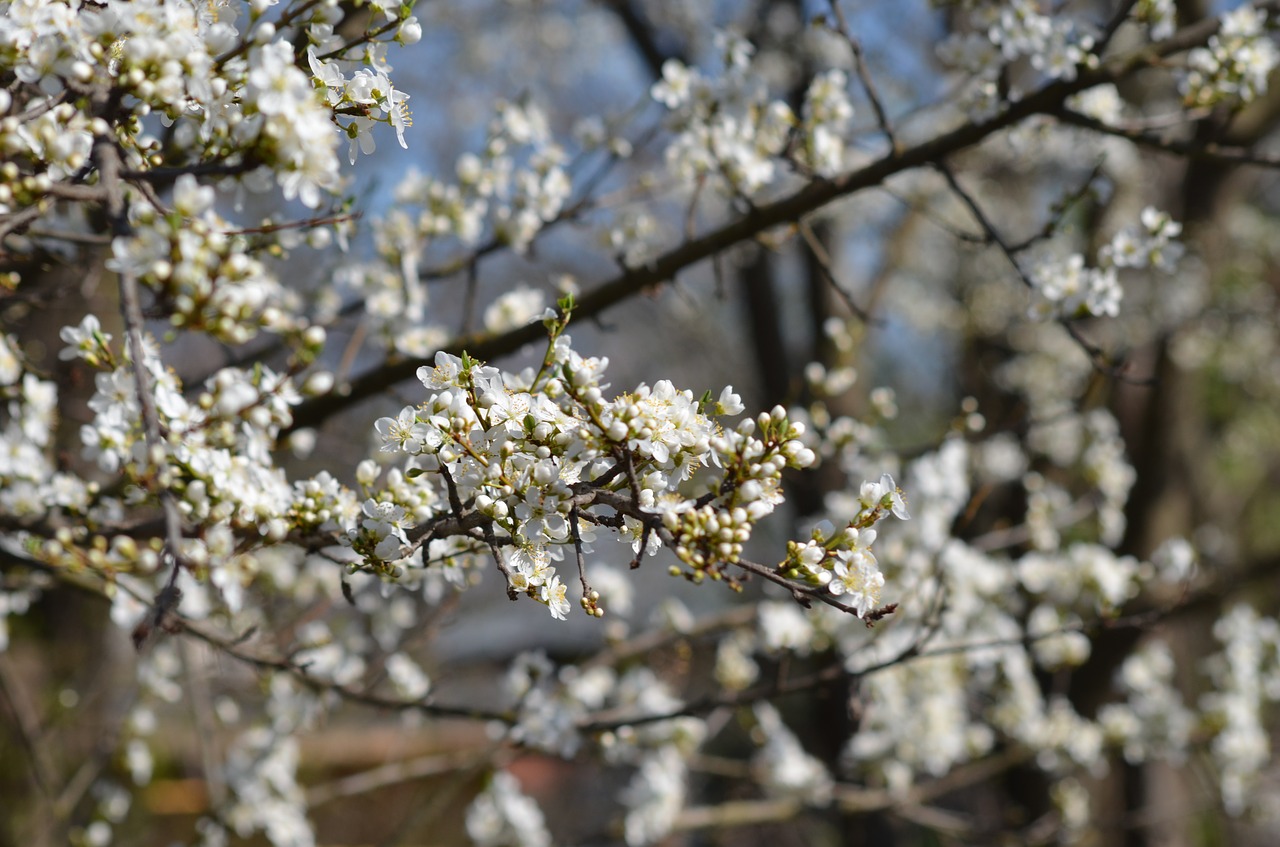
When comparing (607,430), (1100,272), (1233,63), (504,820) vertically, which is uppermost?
(1233,63)

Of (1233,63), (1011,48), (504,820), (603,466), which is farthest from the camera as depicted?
(504,820)

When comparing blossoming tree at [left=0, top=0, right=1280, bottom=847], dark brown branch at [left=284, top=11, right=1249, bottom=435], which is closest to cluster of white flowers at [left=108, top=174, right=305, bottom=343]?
blossoming tree at [left=0, top=0, right=1280, bottom=847]

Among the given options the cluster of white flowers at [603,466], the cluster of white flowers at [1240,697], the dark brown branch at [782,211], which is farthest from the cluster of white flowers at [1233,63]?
the cluster of white flowers at [1240,697]

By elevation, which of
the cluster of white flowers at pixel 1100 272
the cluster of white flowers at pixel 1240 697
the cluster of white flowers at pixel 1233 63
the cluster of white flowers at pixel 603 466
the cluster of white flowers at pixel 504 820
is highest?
→ the cluster of white flowers at pixel 1233 63

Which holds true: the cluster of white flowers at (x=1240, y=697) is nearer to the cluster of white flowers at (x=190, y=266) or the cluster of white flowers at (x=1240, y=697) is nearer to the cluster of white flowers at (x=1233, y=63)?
the cluster of white flowers at (x=1233, y=63)

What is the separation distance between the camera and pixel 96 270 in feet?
8.24

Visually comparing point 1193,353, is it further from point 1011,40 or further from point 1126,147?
point 1011,40

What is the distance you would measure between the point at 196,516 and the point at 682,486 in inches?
35.0

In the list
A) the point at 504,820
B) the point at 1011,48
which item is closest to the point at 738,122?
the point at 1011,48

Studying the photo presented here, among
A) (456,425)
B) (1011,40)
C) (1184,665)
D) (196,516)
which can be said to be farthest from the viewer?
(1184,665)

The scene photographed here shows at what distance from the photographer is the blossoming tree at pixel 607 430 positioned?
52.7 inches

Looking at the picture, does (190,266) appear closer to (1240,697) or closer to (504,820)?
(504,820)

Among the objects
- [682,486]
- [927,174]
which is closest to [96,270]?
[682,486]

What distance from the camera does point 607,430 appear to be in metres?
1.28
